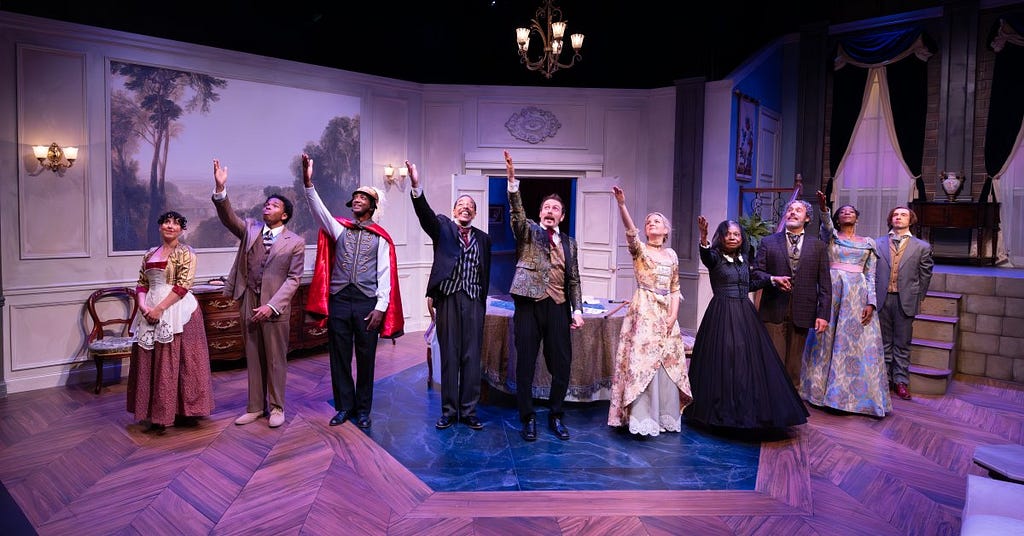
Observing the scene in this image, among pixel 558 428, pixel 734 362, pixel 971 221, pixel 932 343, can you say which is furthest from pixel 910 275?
pixel 558 428

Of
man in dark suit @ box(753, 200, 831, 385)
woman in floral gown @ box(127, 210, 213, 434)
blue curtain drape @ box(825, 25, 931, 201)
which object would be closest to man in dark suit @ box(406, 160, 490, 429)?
woman in floral gown @ box(127, 210, 213, 434)

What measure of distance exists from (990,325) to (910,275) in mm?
1552

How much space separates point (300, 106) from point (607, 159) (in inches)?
151

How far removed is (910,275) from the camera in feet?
17.2

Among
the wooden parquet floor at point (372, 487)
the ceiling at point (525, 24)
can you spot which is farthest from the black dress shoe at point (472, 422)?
the ceiling at point (525, 24)

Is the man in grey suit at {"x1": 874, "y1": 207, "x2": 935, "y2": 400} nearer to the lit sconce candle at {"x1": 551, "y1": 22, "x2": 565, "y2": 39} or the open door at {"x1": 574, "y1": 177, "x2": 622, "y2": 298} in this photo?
the open door at {"x1": 574, "y1": 177, "x2": 622, "y2": 298}

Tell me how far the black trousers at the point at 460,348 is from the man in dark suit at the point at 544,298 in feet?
1.00

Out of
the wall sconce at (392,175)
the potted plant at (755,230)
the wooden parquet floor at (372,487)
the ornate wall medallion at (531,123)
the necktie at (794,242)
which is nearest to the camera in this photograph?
the wooden parquet floor at (372,487)

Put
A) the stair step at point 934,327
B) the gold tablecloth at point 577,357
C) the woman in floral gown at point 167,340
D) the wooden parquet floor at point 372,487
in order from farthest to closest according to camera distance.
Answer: the stair step at point 934,327 < the gold tablecloth at point 577,357 < the woman in floral gown at point 167,340 < the wooden parquet floor at point 372,487

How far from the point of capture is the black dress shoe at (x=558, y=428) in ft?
13.3

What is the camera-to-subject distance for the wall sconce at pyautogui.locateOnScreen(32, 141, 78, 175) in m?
5.19

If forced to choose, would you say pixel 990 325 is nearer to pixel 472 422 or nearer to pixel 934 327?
pixel 934 327

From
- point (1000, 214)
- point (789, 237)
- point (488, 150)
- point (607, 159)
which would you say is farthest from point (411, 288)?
point (1000, 214)

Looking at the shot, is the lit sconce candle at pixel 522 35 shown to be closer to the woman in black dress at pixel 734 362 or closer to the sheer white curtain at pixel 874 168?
the woman in black dress at pixel 734 362
